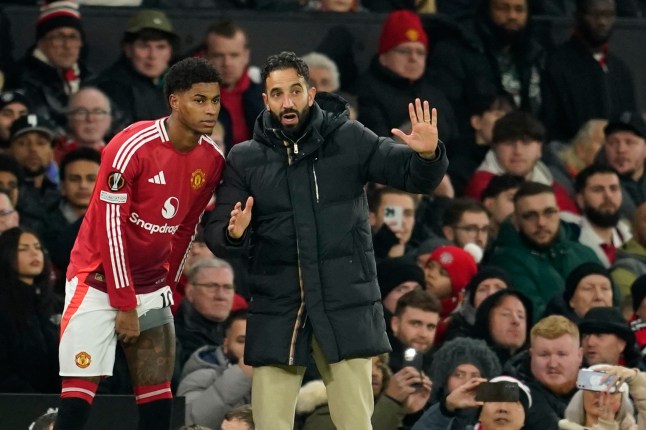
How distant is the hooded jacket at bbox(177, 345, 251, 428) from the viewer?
30.6ft

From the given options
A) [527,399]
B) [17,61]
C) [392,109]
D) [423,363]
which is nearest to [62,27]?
[17,61]

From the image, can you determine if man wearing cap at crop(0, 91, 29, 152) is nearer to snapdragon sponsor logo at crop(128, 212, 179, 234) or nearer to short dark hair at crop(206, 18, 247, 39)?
short dark hair at crop(206, 18, 247, 39)

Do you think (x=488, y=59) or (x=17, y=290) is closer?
(x=17, y=290)

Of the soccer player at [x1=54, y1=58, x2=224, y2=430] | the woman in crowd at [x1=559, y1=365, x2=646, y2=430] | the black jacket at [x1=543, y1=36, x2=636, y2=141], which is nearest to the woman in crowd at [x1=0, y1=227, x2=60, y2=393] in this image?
the soccer player at [x1=54, y1=58, x2=224, y2=430]

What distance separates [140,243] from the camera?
24.5ft

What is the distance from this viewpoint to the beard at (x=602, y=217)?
480 inches

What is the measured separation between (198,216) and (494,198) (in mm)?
4783

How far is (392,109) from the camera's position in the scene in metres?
12.4

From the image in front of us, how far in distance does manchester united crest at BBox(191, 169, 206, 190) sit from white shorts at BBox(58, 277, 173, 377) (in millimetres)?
523

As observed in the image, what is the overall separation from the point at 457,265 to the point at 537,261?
72 centimetres

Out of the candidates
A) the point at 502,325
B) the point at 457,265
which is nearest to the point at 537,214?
A: the point at 457,265

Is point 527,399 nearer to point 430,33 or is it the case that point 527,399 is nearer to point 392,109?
point 392,109

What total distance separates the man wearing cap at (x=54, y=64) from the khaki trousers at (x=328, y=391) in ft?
15.8

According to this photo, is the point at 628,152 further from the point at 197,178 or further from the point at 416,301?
the point at 197,178
